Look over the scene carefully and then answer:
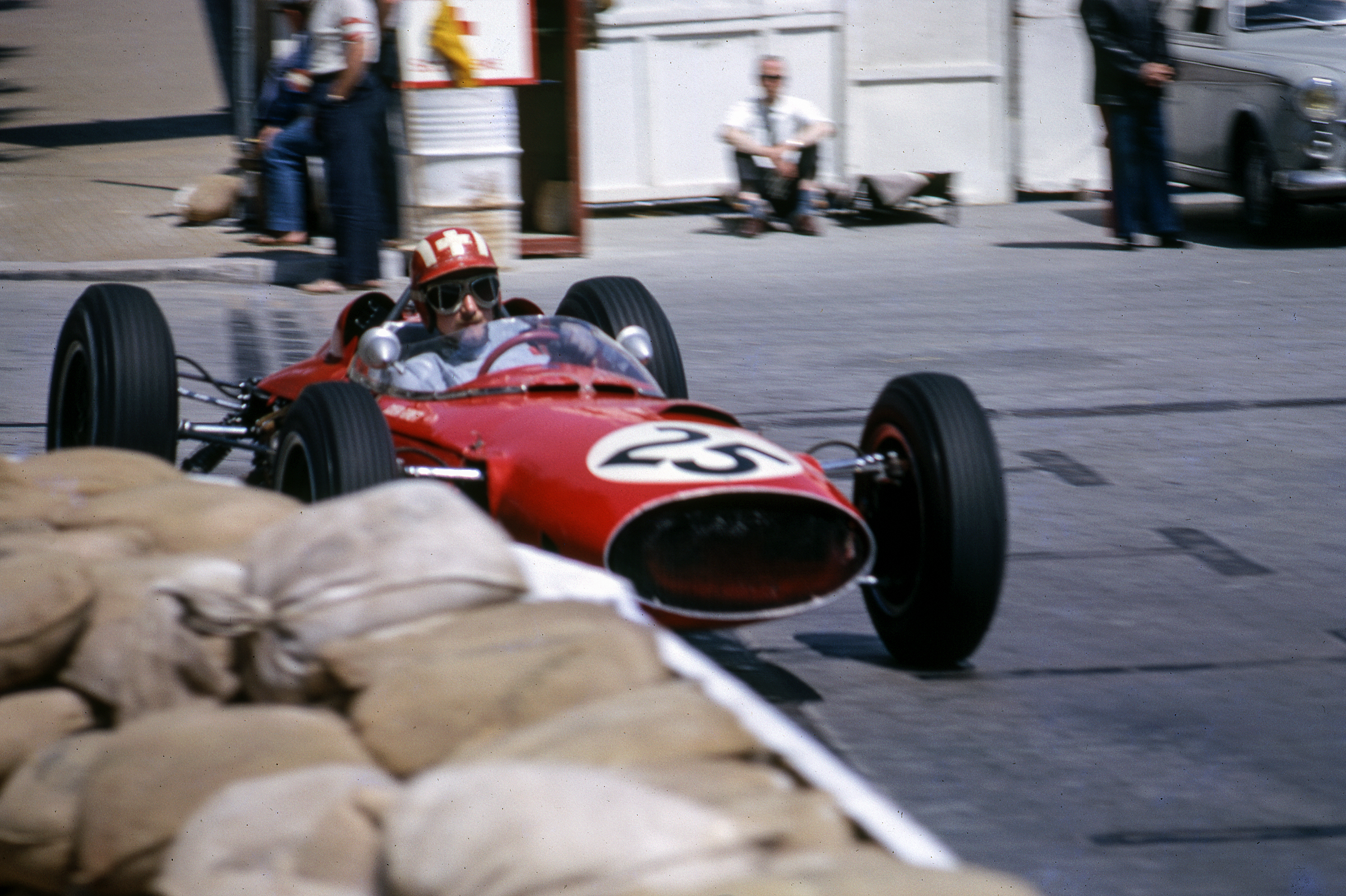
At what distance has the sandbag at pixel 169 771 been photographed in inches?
91.4

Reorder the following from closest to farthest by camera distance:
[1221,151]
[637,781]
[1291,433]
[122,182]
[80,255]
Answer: [637,781] < [1291,433] < [80,255] < [1221,151] < [122,182]

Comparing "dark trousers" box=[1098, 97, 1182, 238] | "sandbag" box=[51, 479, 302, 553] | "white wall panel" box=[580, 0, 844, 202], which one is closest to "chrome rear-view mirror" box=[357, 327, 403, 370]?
"sandbag" box=[51, 479, 302, 553]

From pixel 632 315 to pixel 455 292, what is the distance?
→ 0.81 m

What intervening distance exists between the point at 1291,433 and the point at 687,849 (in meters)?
6.20

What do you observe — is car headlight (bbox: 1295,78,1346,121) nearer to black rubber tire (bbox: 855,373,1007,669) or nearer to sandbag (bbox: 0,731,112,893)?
A: black rubber tire (bbox: 855,373,1007,669)

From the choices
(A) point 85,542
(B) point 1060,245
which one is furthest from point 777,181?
(A) point 85,542

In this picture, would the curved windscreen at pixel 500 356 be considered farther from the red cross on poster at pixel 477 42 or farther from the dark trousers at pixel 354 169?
the red cross on poster at pixel 477 42

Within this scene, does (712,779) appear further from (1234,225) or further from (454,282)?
(1234,225)

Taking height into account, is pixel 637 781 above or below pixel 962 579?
Result: above

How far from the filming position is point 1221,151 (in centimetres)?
1334

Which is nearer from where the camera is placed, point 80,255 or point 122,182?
point 80,255

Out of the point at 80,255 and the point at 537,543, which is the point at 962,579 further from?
the point at 80,255

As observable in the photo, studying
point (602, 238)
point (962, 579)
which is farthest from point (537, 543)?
point (602, 238)

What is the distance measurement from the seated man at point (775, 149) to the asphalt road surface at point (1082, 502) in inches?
13.5
